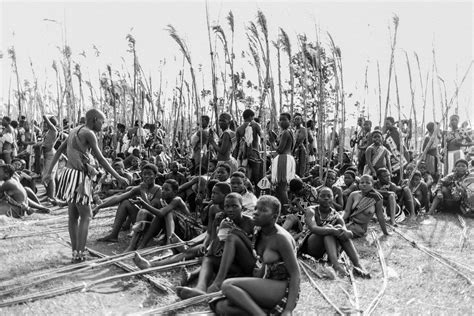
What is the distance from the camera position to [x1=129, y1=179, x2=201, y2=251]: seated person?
21.5ft

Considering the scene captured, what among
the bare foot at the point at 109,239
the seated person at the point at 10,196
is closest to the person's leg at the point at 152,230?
the bare foot at the point at 109,239

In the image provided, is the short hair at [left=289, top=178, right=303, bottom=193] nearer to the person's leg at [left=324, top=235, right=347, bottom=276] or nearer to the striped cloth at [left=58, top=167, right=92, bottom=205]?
the person's leg at [left=324, top=235, right=347, bottom=276]

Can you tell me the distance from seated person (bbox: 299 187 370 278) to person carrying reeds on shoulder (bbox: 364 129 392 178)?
338 centimetres

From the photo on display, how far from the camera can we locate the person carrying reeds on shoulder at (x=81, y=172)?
5.65m

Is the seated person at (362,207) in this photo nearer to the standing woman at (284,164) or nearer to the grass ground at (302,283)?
the grass ground at (302,283)

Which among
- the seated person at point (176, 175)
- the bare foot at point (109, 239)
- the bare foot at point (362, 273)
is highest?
the seated person at point (176, 175)

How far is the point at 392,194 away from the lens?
851 cm

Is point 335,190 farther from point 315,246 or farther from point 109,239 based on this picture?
point 109,239

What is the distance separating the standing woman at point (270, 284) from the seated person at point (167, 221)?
2395 millimetres

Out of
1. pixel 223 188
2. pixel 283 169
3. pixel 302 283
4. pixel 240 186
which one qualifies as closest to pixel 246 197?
pixel 240 186

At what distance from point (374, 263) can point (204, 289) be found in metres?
2.52

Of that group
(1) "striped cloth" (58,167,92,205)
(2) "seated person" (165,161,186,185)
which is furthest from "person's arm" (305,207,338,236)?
(2) "seated person" (165,161,186,185)

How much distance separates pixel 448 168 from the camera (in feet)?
36.7

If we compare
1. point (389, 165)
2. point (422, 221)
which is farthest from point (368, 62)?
point (422, 221)
